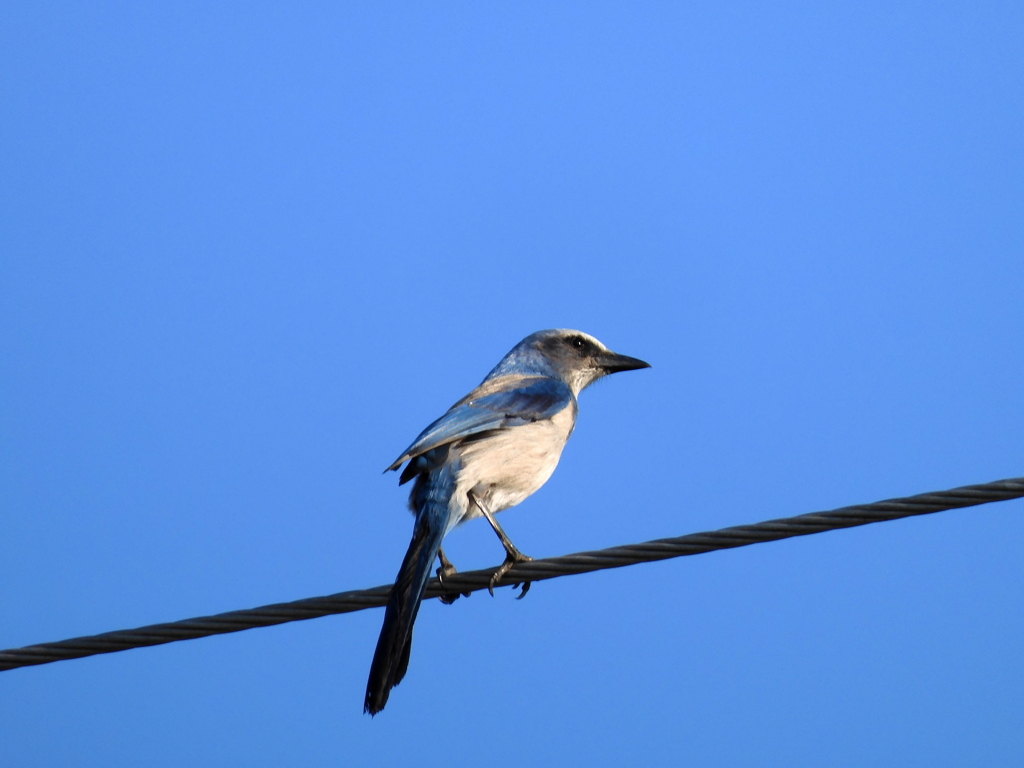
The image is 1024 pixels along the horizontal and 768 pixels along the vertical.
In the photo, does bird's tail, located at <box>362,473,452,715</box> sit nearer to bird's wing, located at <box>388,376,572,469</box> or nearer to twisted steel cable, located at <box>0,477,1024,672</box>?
twisted steel cable, located at <box>0,477,1024,672</box>

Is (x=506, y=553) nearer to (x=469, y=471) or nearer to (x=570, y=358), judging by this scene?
(x=469, y=471)

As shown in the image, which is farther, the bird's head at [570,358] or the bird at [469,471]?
the bird's head at [570,358]

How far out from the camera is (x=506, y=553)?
20.1 ft

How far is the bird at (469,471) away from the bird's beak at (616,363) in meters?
0.83

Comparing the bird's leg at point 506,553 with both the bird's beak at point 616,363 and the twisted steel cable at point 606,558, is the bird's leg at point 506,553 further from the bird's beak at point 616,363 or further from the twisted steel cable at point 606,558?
the bird's beak at point 616,363

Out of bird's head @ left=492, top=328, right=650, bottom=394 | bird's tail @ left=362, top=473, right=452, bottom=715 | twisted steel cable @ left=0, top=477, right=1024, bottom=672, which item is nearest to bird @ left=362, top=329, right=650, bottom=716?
bird's tail @ left=362, top=473, right=452, bottom=715

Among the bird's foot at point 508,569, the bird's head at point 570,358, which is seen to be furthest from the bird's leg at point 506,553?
the bird's head at point 570,358

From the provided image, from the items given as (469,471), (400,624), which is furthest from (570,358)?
(400,624)

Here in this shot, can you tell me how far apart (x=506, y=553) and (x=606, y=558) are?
160cm

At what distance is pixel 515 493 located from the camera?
677 centimetres

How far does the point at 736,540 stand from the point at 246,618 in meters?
2.01

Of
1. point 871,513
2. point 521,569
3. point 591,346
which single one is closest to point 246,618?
point 521,569

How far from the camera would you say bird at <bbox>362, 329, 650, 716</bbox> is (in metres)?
5.31

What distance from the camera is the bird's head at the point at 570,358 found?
8875mm
